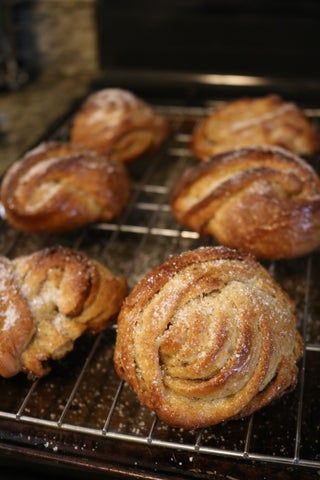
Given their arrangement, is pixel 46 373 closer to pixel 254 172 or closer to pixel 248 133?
pixel 254 172

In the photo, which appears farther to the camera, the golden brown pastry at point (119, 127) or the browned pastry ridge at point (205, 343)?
the golden brown pastry at point (119, 127)

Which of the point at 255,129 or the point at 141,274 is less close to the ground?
the point at 255,129

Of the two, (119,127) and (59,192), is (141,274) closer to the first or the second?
(59,192)

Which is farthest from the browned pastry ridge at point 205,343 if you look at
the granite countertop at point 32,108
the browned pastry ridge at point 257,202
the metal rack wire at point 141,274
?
the granite countertop at point 32,108

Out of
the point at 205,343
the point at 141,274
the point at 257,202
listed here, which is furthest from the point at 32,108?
the point at 205,343

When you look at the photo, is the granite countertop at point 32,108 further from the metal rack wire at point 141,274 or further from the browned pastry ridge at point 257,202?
the browned pastry ridge at point 257,202

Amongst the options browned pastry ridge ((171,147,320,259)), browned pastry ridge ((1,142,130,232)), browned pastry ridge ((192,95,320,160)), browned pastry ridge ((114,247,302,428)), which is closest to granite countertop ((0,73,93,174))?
browned pastry ridge ((1,142,130,232))
